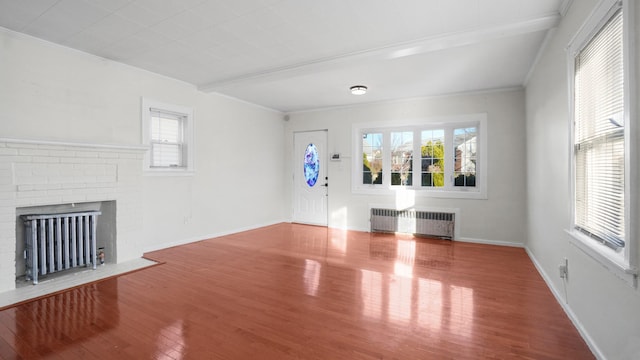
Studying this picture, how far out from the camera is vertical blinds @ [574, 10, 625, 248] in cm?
181

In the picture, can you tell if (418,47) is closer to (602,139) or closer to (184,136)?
(602,139)

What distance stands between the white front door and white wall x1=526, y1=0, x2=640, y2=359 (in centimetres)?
393

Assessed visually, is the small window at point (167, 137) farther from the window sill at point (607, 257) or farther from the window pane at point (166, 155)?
the window sill at point (607, 257)

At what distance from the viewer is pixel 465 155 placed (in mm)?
5680

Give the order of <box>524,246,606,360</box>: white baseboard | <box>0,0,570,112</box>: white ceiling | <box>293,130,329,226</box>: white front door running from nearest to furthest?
<box>524,246,606,360</box>: white baseboard, <box>0,0,570,112</box>: white ceiling, <box>293,130,329,226</box>: white front door

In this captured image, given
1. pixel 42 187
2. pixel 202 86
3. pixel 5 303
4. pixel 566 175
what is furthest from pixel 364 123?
pixel 5 303

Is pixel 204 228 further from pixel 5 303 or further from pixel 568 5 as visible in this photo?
pixel 568 5

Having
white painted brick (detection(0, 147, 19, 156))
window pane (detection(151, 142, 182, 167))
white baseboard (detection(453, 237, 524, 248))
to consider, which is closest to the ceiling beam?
window pane (detection(151, 142, 182, 167))

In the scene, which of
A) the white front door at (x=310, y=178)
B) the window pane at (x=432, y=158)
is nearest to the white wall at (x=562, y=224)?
the window pane at (x=432, y=158)

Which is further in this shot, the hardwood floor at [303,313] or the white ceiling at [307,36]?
the white ceiling at [307,36]

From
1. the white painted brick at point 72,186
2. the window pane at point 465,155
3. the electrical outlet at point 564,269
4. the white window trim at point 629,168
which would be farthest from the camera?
the window pane at point 465,155

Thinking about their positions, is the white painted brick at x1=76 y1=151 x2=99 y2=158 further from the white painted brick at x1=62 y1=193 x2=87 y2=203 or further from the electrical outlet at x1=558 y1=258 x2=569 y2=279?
the electrical outlet at x1=558 y1=258 x2=569 y2=279

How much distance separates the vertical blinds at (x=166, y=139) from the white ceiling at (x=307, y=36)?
670mm

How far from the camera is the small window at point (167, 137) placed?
15.1 feet
